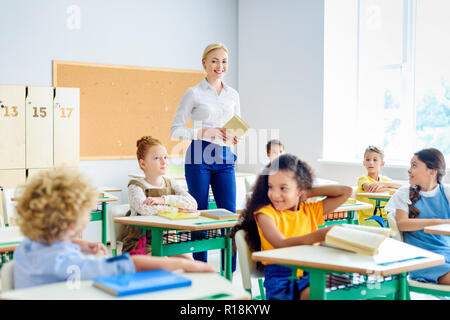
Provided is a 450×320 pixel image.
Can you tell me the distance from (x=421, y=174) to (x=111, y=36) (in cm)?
411

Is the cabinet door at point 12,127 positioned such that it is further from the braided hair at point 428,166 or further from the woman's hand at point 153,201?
the braided hair at point 428,166

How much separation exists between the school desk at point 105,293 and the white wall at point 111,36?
4.16 meters

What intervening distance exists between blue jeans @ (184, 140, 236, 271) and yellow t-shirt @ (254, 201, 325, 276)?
1.11 meters

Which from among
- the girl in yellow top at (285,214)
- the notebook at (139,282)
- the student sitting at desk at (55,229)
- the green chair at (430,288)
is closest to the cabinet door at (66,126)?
the girl in yellow top at (285,214)

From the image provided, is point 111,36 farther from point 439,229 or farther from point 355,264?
point 355,264

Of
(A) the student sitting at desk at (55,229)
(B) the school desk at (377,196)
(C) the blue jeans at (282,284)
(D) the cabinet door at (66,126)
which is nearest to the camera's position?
(A) the student sitting at desk at (55,229)

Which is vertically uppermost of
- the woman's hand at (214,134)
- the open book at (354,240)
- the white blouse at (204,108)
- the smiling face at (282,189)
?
the white blouse at (204,108)

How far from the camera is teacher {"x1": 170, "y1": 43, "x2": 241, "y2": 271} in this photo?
3387mm

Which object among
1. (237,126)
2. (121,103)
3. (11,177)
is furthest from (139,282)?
(121,103)

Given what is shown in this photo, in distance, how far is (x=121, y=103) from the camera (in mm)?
6012

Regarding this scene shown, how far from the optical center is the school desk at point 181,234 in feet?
8.83
